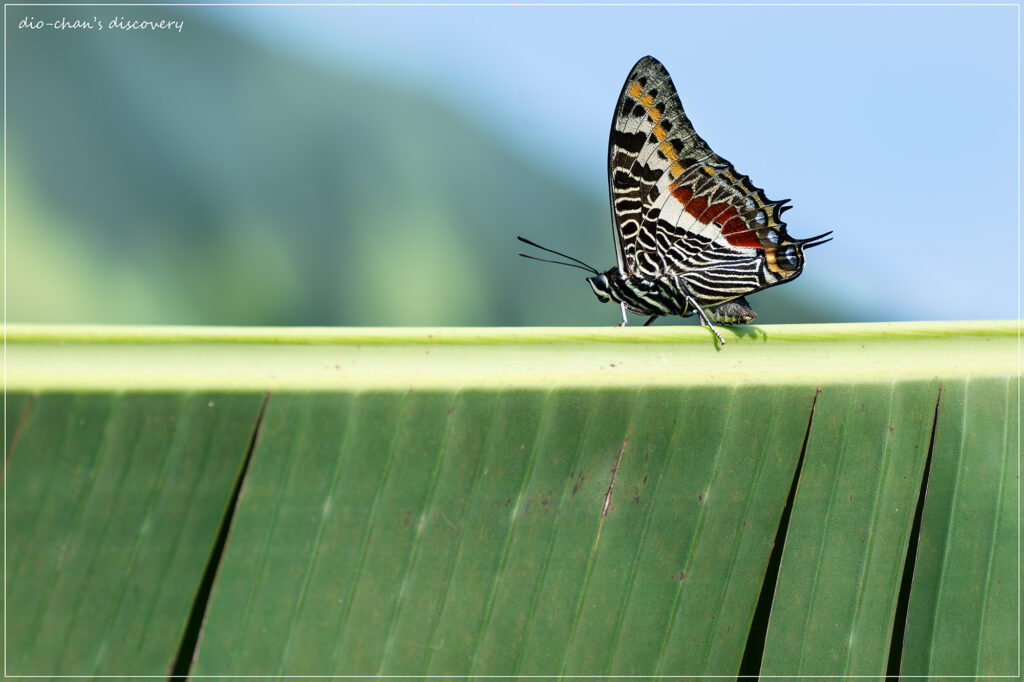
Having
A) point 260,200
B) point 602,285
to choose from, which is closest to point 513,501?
point 602,285

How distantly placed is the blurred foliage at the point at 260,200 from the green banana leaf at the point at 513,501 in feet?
4.50

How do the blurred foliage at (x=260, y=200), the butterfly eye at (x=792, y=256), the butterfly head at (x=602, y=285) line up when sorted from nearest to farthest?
the butterfly eye at (x=792, y=256) → the butterfly head at (x=602, y=285) → the blurred foliage at (x=260, y=200)

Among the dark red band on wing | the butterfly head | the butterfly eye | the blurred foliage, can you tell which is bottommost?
Result: the blurred foliage

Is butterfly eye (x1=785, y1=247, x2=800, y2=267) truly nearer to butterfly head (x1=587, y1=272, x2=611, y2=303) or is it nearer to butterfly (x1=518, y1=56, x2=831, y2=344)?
butterfly (x1=518, y1=56, x2=831, y2=344)

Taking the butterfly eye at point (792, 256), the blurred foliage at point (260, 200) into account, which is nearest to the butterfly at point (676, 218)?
the butterfly eye at point (792, 256)

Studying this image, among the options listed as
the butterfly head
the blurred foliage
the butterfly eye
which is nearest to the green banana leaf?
the butterfly eye

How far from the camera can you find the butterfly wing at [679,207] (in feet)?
4.76

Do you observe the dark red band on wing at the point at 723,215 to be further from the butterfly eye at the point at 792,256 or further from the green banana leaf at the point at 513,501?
the green banana leaf at the point at 513,501

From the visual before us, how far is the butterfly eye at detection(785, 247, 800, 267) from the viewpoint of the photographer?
144 cm

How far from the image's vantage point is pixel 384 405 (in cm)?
86

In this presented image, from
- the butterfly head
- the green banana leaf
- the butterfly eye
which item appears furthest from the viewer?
the butterfly head

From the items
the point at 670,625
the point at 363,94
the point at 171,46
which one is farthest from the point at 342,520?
the point at 363,94

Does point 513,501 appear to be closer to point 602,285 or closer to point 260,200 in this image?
point 602,285

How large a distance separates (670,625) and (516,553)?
0.27 metres
